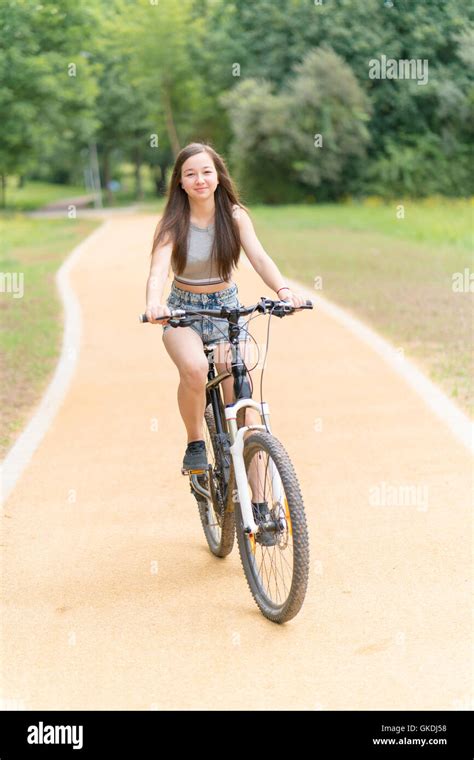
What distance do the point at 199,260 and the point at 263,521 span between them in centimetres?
118

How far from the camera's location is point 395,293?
634 inches

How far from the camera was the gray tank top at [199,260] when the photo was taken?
523cm

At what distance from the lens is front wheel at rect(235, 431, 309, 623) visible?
453 cm

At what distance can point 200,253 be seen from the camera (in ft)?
17.2

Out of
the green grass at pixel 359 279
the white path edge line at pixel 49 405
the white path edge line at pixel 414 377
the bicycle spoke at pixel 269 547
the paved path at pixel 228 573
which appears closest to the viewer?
the paved path at pixel 228 573

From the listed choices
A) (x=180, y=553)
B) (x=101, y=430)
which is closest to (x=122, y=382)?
(x=101, y=430)

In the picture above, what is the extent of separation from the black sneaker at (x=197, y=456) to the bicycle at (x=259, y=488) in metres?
0.08

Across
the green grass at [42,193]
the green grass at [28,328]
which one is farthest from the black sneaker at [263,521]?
the green grass at [42,193]

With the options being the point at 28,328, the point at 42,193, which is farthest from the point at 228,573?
the point at 42,193

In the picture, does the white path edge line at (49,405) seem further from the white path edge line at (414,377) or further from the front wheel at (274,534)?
the white path edge line at (414,377)

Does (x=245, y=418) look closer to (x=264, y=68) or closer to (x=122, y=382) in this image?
(x=122, y=382)

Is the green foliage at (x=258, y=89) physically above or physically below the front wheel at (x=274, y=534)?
above

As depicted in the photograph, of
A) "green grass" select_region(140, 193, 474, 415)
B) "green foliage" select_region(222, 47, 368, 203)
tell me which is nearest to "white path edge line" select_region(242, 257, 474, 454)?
"green grass" select_region(140, 193, 474, 415)
